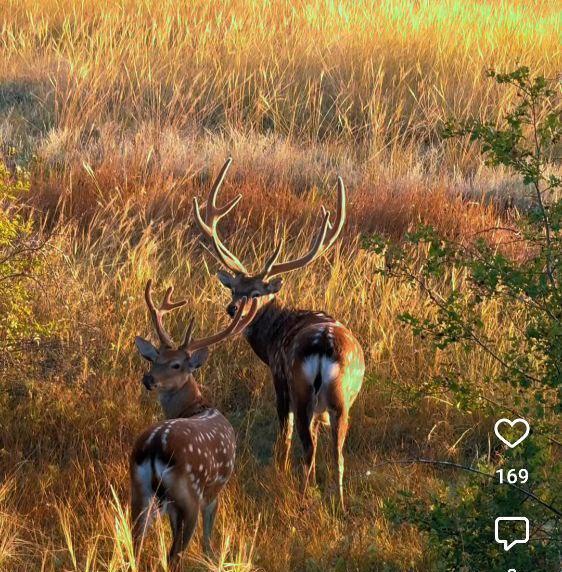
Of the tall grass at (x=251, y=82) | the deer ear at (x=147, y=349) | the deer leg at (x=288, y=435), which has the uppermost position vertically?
the deer ear at (x=147, y=349)

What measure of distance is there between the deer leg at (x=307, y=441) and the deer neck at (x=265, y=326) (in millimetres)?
1043

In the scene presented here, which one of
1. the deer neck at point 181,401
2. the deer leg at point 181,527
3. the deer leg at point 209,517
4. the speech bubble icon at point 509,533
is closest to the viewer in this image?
the speech bubble icon at point 509,533

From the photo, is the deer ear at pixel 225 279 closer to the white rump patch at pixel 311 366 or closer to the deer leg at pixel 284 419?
the deer leg at pixel 284 419

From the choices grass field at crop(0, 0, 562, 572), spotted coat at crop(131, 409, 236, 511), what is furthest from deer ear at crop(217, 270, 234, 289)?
spotted coat at crop(131, 409, 236, 511)

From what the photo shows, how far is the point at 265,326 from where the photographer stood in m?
7.88

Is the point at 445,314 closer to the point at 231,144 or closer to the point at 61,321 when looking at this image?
the point at 61,321

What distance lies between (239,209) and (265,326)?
122 inches

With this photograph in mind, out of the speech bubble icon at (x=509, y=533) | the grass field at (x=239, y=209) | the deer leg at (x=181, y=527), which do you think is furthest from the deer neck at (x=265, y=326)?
the speech bubble icon at (x=509, y=533)

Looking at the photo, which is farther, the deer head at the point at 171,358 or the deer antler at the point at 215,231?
the deer antler at the point at 215,231

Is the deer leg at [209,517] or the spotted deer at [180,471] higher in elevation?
the spotted deer at [180,471]

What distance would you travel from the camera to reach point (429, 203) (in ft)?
37.2

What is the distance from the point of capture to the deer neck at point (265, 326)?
7.82 meters

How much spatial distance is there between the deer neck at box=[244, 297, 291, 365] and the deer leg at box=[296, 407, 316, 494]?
3.42 ft

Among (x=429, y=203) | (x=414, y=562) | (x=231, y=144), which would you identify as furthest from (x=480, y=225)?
(x=414, y=562)
